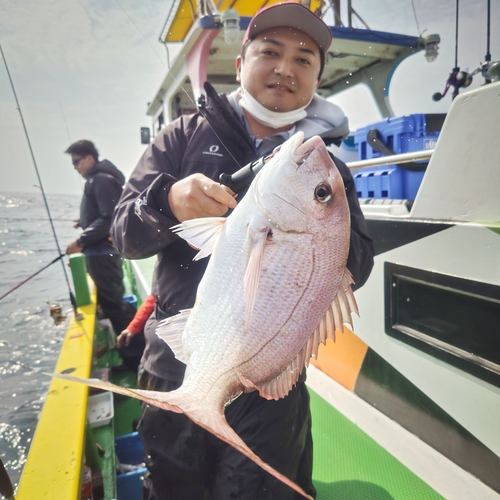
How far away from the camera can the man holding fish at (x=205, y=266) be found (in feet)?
5.06

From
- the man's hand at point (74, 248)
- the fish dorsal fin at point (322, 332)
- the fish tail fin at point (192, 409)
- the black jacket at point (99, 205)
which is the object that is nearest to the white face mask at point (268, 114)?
the fish dorsal fin at point (322, 332)

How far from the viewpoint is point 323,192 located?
112 cm

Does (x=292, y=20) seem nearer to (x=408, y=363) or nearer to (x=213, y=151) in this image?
(x=213, y=151)

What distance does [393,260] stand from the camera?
221 centimetres

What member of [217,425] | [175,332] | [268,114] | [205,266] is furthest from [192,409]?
[268,114]

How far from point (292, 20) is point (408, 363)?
203 cm

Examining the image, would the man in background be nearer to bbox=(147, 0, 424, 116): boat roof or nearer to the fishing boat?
bbox=(147, 0, 424, 116): boat roof

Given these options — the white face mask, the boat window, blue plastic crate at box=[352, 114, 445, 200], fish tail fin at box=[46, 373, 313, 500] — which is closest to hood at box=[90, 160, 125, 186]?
blue plastic crate at box=[352, 114, 445, 200]

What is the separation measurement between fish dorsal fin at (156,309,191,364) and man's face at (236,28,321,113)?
1077 mm

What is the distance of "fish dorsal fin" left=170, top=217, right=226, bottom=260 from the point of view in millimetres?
1085

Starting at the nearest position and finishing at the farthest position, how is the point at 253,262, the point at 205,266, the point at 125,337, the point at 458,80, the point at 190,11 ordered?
the point at 253,262 < the point at 205,266 < the point at 458,80 < the point at 125,337 < the point at 190,11

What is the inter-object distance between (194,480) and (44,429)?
74cm

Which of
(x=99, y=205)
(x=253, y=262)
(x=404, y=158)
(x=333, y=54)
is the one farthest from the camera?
(x=99, y=205)

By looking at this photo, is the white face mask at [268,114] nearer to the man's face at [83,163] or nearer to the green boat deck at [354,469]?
the green boat deck at [354,469]
